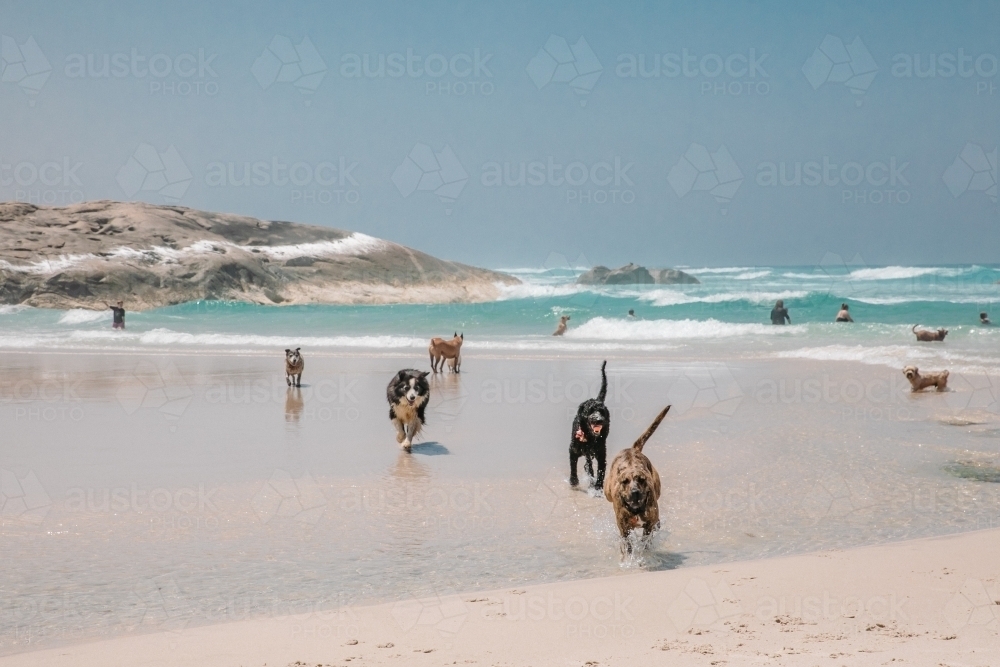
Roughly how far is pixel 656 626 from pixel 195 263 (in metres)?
44.8

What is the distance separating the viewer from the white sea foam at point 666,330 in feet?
93.6

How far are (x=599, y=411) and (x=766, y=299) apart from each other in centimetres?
3881

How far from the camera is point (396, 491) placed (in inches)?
300

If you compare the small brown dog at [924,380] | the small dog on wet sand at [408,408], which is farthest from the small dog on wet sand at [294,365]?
the small brown dog at [924,380]

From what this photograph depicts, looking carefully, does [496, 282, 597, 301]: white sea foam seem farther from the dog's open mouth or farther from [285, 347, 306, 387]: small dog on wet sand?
the dog's open mouth

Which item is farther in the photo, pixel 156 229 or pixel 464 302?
pixel 464 302

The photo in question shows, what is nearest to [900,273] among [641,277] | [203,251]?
[641,277]

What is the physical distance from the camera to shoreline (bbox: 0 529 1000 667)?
3.98m

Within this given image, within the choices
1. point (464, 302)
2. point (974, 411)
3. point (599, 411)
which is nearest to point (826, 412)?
point (974, 411)

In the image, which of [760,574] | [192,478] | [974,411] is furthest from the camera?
[974,411]

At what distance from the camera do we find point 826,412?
1159cm

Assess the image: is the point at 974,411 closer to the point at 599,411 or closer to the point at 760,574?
the point at 599,411

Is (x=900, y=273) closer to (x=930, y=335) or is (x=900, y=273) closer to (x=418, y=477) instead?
(x=930, y=335)

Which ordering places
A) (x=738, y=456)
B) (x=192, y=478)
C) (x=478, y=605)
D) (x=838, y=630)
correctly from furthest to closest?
(x=738, y=456)
(x=192, y=478)
(x=478, y=605)
(x=838, y=630)
